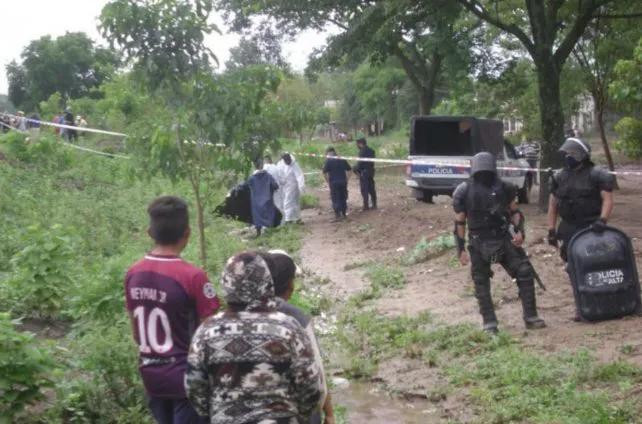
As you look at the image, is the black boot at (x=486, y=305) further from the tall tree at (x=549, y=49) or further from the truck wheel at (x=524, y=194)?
the truck wheel at (x=524, y=194)

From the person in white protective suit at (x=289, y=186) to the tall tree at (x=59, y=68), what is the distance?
30981mm

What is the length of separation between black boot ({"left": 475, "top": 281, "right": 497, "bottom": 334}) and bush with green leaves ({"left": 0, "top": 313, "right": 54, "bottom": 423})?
13.9 feet

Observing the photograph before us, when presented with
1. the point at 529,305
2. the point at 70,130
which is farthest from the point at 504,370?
the point at 70,130

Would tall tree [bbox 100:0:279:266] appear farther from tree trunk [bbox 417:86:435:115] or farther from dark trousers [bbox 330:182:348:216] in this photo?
tree trunk [bbox 417:86:435:115]

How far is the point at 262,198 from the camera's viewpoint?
60.1 feet

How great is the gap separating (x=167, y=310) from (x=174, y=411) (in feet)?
1.60

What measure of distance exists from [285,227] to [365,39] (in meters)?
4.63

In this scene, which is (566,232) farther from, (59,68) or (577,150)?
(59,68)

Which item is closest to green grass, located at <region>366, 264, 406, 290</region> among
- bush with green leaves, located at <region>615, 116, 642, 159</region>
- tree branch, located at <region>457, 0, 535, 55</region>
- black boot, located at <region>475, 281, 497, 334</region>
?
→ black boot, located at <region>475, 281, 497, 334</region>

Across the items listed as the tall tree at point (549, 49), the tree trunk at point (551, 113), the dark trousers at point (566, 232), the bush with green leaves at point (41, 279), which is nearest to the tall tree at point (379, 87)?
the tall tree at point (549, 49)

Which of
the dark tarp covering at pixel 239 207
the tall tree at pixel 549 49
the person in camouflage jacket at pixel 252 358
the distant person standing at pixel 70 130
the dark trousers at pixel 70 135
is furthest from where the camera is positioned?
the distant person standing at pixel 70 130

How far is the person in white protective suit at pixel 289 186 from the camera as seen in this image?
63.2ft

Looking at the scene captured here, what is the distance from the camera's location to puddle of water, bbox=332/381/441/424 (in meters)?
7.19

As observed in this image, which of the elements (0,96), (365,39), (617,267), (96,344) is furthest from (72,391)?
(0,96)
